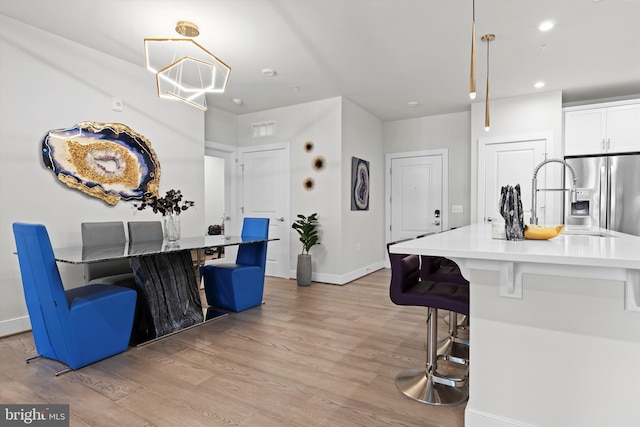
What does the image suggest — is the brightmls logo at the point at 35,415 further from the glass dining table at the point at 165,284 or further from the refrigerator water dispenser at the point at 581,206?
the refrigerator water dispenser at the point at 581,206

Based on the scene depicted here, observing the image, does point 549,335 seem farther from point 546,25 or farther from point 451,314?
point 546,25

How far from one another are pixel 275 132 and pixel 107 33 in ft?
8.69

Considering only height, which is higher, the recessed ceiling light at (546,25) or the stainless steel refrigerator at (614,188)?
the recessed ceiling light at (546,25)

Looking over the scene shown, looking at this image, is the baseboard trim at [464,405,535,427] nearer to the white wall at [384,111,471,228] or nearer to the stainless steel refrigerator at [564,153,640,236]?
the stainless steel refrigerator at [564,153,640,236]

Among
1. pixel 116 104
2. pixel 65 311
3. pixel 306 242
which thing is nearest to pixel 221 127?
pixel 116 104

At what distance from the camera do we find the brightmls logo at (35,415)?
1750 mm

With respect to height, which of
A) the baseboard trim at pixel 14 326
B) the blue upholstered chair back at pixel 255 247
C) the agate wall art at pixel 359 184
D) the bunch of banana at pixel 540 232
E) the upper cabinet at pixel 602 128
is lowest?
the baseboard trim at pixel 14 326

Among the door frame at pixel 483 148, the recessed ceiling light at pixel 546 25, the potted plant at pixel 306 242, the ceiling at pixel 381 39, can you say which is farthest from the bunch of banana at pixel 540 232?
the door frame at pixel 483 148

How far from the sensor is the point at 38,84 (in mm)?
3117

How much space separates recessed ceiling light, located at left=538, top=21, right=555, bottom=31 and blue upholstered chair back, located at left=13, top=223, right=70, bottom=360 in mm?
4079

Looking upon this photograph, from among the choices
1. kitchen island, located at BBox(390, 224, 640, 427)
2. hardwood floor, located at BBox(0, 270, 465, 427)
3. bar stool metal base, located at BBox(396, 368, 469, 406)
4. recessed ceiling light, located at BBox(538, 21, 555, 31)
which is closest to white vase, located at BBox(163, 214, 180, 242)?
hardwood floor, located at BBox(0, 270, 465, 427)

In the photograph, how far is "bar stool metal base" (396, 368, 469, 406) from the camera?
193 cm

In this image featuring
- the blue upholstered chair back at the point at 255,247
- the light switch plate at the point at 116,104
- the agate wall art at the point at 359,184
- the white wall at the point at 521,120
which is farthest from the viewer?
the agate wall art at the point at 359,184

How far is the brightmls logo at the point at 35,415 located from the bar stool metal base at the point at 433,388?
1.83 metres
